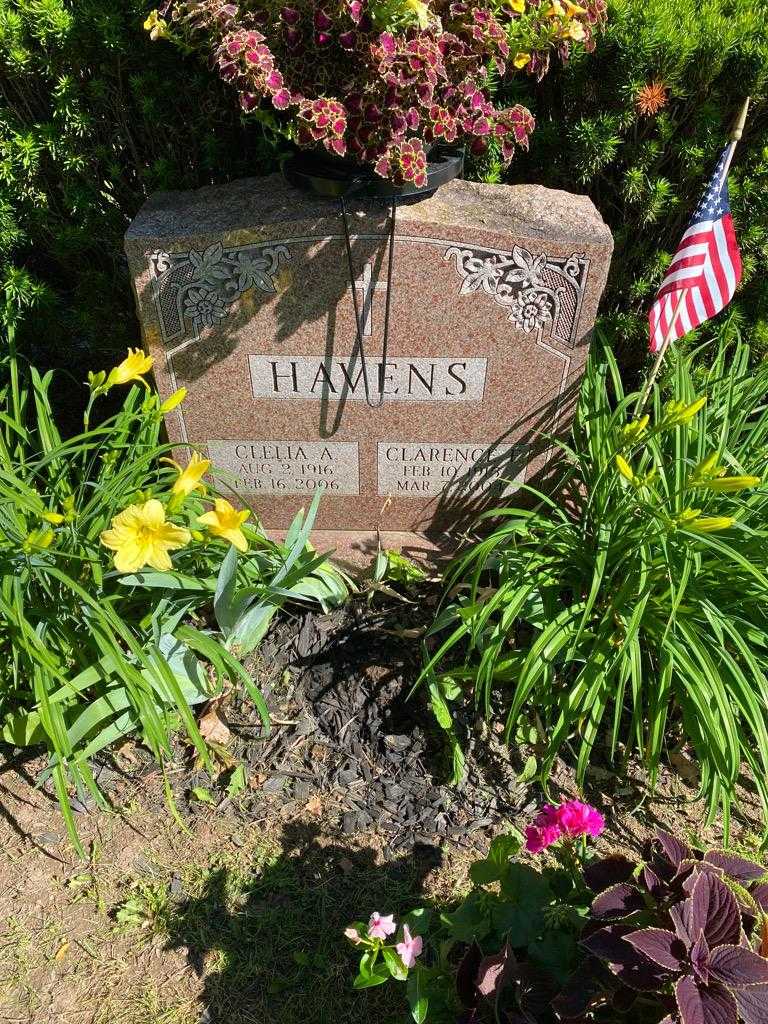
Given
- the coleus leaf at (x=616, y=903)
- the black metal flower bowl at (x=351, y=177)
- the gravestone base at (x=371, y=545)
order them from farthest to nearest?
1. the gravestone base at (x=371, y=545)
2. the black metal flower bowl at (x=351, y=177)
3. the coleus leaf at (x=616, y=903)

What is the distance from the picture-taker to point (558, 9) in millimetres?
2295

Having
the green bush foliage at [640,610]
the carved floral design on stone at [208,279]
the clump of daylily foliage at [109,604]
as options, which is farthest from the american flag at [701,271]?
the clump of daylily foliage at [109,604]

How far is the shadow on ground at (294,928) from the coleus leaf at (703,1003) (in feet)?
3.03

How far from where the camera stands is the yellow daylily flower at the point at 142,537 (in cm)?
195

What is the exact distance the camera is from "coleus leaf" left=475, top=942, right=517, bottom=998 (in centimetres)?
176

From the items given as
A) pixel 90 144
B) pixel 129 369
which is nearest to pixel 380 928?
pixel 129 369

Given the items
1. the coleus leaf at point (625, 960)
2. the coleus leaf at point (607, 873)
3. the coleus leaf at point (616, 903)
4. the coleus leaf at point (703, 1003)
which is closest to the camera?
the coleus leaf at point (703, 1003)

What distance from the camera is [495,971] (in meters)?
1.77

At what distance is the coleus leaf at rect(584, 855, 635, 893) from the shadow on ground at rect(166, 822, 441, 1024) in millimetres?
689

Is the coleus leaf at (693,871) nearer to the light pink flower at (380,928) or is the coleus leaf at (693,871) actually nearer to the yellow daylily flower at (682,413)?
the light pink flower at (380,928)

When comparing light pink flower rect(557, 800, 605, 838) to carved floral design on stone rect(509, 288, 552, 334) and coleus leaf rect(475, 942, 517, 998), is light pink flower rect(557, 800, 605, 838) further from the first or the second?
carved floral design on stone rect(509, 288, 552, 334)

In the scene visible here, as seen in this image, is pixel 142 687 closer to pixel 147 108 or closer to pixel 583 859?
pixel 583 859

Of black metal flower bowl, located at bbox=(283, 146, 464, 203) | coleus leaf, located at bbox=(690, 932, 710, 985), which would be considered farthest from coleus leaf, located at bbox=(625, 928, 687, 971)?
black metal flower bowl, located at bbox=(283, 146, 464, 203)

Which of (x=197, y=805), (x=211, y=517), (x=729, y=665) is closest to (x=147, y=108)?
(x=211, y=517)
